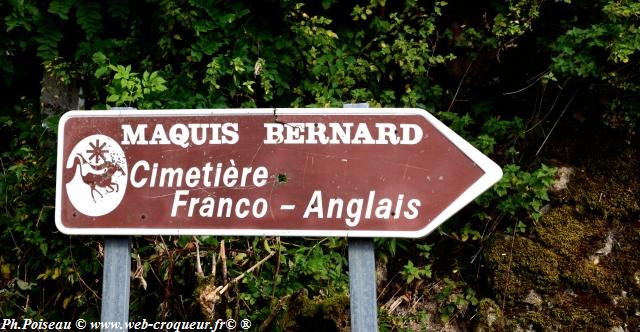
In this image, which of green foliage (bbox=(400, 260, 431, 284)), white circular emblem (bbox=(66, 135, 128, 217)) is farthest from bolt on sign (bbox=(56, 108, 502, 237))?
green foliage (bbox=(400, 260, 431, 284))

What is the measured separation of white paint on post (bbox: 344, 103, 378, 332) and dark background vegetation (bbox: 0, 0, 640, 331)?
3.75 feet

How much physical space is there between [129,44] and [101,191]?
7.43ft

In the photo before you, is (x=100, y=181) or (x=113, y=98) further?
(x=113, y=98)

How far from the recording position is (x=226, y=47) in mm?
4086

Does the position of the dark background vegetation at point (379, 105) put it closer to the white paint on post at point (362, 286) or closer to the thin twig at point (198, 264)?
the thin twig at point (198, 264)

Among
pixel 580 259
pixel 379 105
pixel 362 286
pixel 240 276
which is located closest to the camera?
pixel 362 286

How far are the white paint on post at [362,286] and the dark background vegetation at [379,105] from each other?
114 cm

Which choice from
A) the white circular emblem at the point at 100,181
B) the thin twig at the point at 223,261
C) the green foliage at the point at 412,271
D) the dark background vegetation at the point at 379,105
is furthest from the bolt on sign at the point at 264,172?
the green foliage at the point at 412,271

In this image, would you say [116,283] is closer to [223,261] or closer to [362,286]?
[362,286]

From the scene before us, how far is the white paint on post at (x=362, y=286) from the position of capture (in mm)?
2090

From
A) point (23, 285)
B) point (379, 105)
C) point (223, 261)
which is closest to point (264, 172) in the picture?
point (223, 261)

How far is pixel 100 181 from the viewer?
2.15 meters

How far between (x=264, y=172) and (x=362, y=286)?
0.54m

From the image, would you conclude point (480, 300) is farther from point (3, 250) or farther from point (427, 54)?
point (3, 250)
